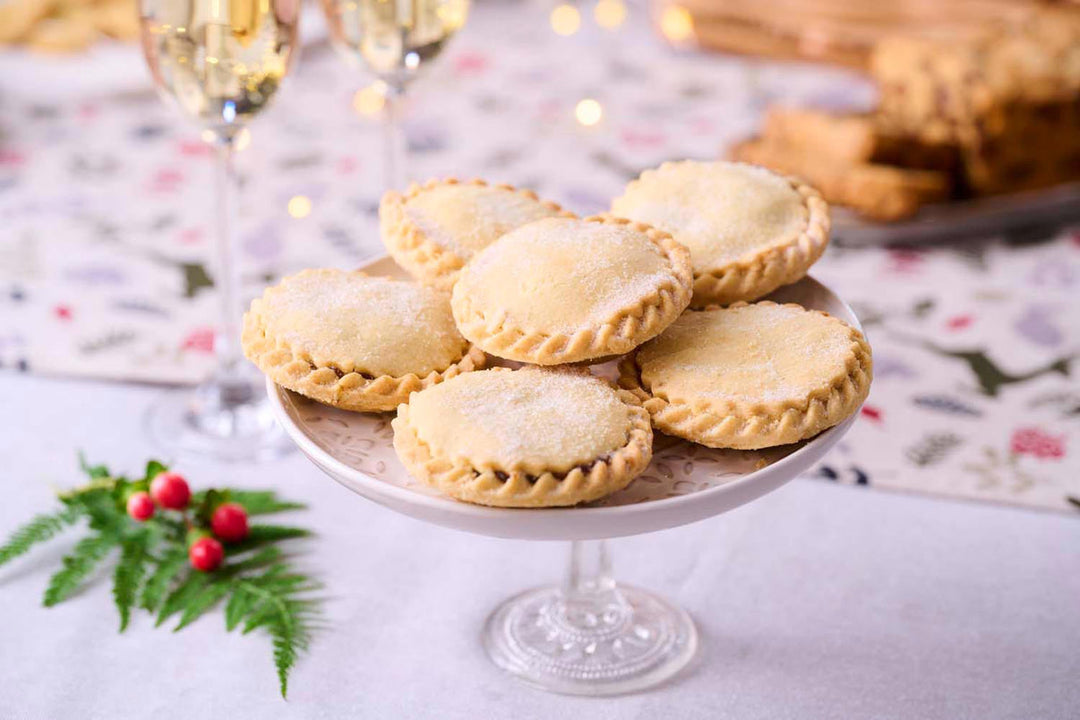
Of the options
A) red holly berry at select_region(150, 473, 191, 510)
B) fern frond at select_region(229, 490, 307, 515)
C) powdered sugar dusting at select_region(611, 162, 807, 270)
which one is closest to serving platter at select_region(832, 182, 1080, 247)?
powdered sugar dusting at select_region(611, 162, 807, 270)

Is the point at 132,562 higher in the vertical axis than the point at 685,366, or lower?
lower

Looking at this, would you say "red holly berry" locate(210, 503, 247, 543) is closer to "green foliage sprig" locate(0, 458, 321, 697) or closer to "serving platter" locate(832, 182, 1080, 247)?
"green foliage sprig" locate(0, 458, 321, 697)

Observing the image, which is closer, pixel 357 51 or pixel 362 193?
pixel 357 51

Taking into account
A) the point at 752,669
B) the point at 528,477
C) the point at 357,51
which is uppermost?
the point at 357,51

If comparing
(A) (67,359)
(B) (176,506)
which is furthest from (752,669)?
(A) (67,359)

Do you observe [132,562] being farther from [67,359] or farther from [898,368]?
[898,368]

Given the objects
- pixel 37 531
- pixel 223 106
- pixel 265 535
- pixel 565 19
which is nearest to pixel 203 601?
pixel 265 535
